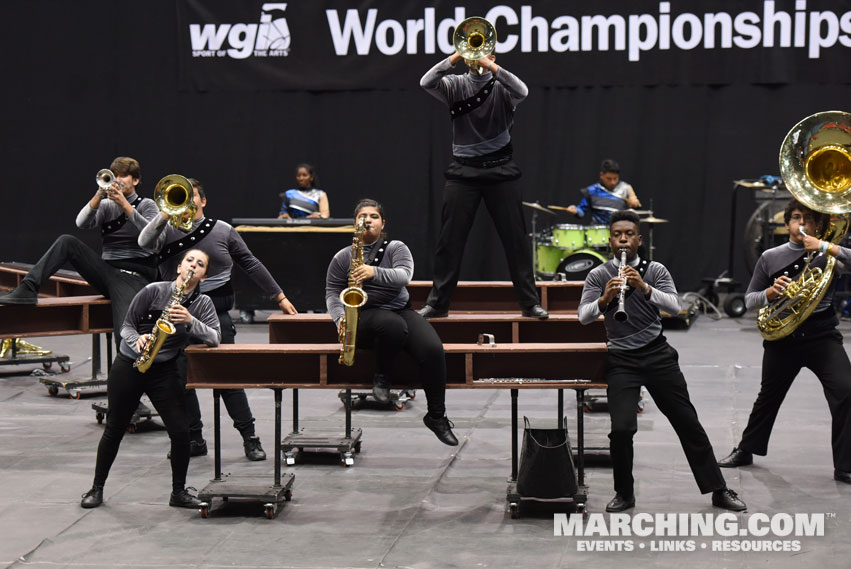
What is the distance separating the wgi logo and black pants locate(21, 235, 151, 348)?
7.74 m

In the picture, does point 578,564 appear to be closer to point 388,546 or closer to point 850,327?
point 388,546

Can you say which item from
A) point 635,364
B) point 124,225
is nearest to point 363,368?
point 635,364

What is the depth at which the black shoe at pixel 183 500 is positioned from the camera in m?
6.68

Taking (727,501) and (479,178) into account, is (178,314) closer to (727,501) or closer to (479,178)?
(479,178)

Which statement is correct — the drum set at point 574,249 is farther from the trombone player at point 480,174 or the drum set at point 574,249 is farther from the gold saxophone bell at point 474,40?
the gold saxophone bell at point 474,40

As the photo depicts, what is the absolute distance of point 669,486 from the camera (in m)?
7.09

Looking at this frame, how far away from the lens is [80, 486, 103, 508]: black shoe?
6.71 metres

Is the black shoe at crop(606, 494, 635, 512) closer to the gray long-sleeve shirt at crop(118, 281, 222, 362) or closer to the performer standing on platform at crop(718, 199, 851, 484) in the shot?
the performer standing on platform at crop(718, 199, 851, 484)

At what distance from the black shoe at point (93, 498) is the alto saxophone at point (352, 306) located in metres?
Answer: 1.64

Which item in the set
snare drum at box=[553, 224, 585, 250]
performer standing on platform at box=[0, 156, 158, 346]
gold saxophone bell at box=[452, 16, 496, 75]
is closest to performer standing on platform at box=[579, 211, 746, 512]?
gold saxophone bell at box=[452, 16, 496, 75]

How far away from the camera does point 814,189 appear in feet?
23.4

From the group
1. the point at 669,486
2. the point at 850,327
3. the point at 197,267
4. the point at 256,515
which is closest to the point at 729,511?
the point at 669,486

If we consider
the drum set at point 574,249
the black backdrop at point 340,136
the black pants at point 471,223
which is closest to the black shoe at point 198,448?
the black pants at point 471,223

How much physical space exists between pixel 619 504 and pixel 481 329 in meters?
1.55
